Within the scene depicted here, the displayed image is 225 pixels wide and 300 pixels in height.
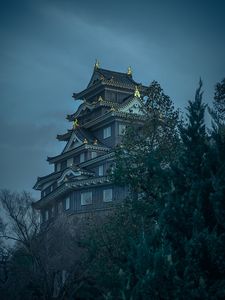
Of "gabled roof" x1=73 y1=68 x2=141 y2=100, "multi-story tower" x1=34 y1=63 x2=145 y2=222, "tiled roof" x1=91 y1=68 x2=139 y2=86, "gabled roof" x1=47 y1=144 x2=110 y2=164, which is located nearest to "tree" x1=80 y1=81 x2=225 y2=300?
"multi-story tower" x1=34 y1=63 x2=145 y2=222

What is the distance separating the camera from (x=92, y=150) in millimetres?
45594

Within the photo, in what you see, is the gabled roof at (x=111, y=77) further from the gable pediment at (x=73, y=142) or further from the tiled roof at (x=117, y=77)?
the gable pediment at (x=73, y=142)

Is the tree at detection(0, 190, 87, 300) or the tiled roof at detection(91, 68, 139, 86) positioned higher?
the tiled roof at detection(91, 68, 139, 86)

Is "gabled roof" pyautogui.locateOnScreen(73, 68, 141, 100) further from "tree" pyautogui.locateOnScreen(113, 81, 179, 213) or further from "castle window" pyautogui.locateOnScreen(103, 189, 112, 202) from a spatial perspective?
"tree" pyautogui.locateOnScreen(113, 81, 179, 213)

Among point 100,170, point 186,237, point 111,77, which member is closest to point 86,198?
point 100,170

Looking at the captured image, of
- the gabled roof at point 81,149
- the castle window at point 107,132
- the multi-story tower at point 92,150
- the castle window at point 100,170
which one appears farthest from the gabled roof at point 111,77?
the castle window at point 100,170

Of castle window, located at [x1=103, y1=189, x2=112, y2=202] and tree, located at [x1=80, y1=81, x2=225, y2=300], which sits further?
castle window, located at [x1=103, y1=189, x2=112, y2=202]

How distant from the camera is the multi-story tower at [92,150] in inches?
1571

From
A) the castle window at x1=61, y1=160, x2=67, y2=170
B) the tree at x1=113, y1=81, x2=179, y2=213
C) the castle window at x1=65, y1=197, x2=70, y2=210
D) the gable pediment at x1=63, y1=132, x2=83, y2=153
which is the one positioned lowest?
the tree at x1=113, y1=81, x2=179, y2=213

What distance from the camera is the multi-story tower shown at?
39906 millimetres

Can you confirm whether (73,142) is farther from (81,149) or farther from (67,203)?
(67,203)

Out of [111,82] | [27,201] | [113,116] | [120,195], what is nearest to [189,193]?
[27,201]

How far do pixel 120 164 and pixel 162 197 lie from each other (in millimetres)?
3090

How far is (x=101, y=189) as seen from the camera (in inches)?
1570
